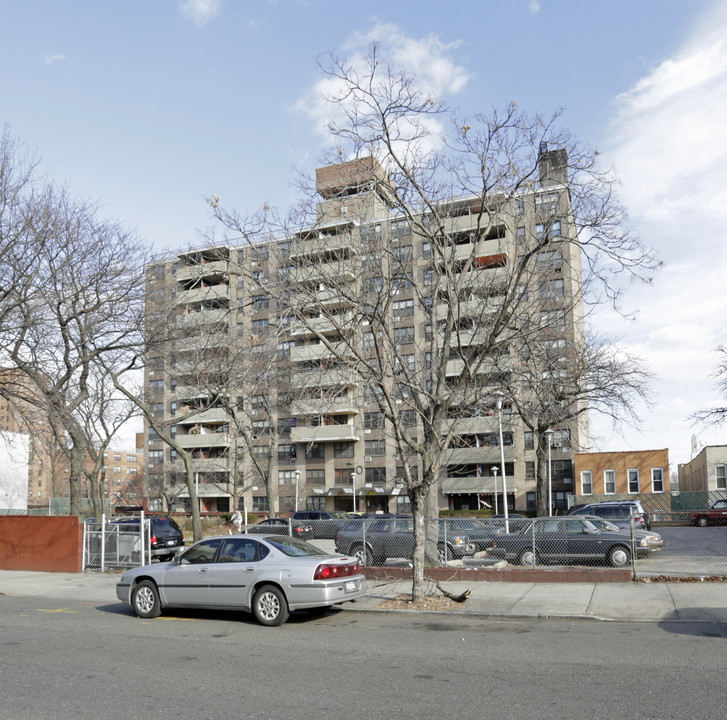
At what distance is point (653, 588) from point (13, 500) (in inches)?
2353

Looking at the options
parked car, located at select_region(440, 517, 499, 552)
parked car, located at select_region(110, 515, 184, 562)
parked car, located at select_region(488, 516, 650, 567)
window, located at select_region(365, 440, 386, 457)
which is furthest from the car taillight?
window, located at select_region(365, 440, 386, 457)

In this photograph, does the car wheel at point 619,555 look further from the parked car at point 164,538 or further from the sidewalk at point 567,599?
the parked car at point 164,538

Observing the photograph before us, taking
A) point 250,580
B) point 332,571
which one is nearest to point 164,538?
point 250,580

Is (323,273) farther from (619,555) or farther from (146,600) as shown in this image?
(619,555)

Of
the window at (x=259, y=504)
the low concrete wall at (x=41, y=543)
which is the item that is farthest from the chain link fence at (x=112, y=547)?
the window at (x=259, y=504)

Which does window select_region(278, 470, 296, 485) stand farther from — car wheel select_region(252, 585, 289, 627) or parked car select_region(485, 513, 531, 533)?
car wheel select_region(252, 585, 289, 627)

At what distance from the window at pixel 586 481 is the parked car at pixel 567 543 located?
3834cm

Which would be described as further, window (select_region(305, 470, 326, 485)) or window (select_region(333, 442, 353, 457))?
window (select_region(305, 470, 326, 485))

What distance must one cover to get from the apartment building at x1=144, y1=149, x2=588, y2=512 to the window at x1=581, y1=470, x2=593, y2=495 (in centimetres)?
284

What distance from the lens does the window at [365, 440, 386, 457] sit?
64938mm

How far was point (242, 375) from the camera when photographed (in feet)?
122

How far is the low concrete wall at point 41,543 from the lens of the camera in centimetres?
2222

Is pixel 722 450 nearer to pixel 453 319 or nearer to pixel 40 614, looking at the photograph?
pixel 453 319

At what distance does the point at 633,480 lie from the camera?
180 ft
